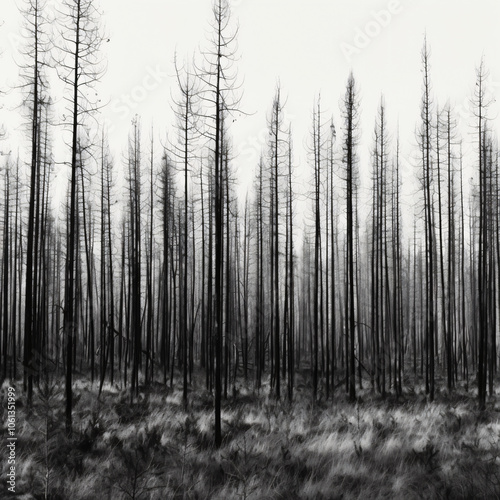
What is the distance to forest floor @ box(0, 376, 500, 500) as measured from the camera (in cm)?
533

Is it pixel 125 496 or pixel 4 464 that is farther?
pixel 4 464

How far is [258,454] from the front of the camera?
6.93 m

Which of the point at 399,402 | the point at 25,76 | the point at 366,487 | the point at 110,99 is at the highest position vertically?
the point at 25,76

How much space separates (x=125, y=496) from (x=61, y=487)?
2.56 ft

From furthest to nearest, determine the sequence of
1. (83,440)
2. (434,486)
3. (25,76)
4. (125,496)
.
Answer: (25,76)
(83,440)
(434,486)
(125,496)

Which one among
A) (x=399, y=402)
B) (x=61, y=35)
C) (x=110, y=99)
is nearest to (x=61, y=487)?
(x=110, y=99)

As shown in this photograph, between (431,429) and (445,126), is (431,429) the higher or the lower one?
the lower one

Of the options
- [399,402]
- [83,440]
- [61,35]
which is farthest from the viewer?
[399,402]

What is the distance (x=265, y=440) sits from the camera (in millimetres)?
7648

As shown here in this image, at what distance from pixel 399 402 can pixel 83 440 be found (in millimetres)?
8526

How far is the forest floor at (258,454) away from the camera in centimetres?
533

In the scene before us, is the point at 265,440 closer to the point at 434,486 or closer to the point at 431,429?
the point at 434,486

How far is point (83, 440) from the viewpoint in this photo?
6.99m

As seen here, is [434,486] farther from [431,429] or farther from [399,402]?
[399,402]
